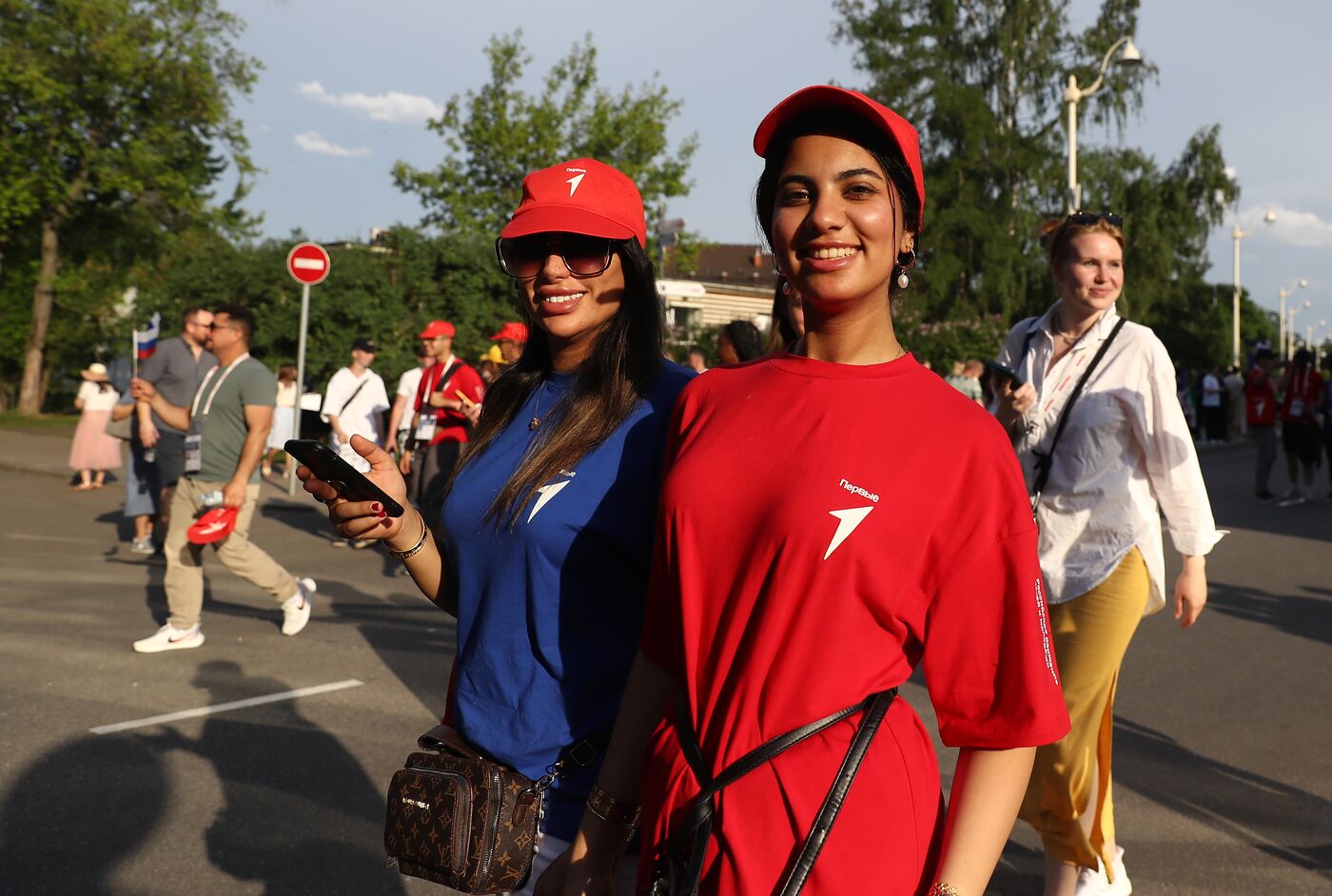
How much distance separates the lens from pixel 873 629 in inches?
63.8

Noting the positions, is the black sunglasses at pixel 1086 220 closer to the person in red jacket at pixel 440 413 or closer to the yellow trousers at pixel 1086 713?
the yellow trousers at pixel 1086 713

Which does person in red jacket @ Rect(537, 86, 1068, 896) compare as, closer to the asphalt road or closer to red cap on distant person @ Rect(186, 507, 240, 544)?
the asphalt road

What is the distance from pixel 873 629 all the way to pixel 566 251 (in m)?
1.10

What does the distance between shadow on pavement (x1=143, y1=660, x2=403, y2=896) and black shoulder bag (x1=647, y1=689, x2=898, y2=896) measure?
288cm

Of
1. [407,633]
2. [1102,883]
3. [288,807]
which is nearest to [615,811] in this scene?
[1102,883]

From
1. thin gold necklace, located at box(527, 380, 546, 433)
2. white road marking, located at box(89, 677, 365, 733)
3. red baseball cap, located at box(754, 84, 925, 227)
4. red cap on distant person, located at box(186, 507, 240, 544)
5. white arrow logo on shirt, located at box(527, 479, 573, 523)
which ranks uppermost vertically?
red baseball cap, located at box(754, 84, 925, 227)

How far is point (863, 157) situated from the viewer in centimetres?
182

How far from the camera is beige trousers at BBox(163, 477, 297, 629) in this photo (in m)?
7.58

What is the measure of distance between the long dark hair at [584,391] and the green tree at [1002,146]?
1379 inches

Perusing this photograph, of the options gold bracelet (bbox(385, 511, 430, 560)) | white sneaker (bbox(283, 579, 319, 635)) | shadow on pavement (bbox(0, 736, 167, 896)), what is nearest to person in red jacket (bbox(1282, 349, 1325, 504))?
white sneaker (bbox(283, 579, 319, 635))

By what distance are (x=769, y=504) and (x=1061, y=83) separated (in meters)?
39.4

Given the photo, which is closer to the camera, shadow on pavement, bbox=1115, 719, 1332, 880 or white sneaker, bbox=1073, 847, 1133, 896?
white sneaker, bbox=1073, 847, 1133, 896

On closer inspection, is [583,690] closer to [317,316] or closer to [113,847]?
[113,847]

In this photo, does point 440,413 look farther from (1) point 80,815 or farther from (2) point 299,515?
(1) point 80,815
